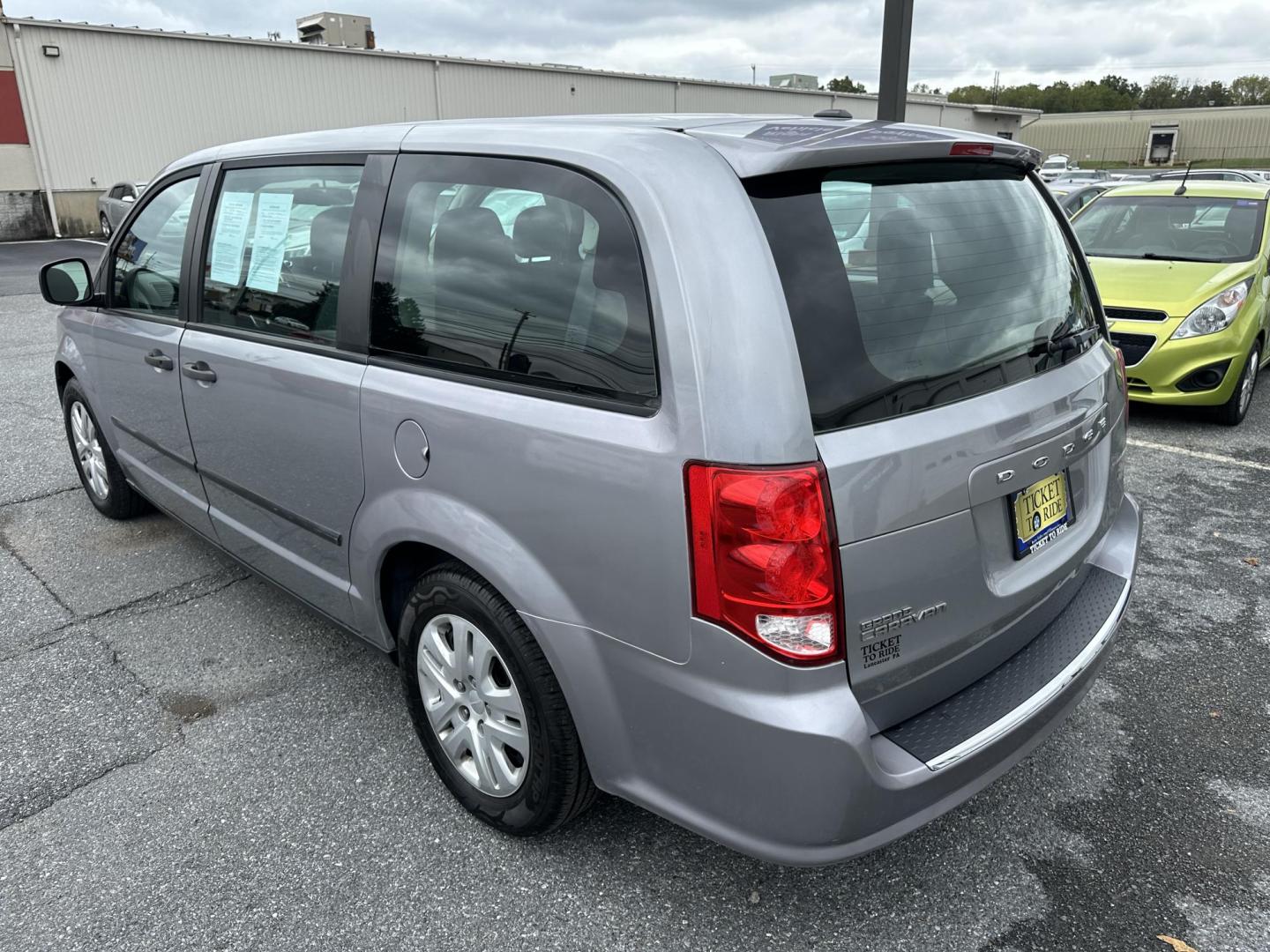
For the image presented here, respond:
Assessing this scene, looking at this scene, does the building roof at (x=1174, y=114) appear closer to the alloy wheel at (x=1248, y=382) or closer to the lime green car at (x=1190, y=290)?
the lime green car at (x=1190, y=290)

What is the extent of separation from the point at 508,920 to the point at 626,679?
0.72m

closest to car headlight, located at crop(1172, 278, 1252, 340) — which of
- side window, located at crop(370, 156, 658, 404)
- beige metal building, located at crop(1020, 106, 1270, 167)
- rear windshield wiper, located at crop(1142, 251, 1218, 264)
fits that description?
rear windshield wiper, located at crop(1142, 251, 1218, 264)

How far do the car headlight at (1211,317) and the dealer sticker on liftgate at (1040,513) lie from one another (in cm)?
471

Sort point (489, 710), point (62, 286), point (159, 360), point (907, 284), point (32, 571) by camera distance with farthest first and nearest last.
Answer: point (32, 571) → point (62, 286) → point (159, 360) → point (489, 710) → point (907, 284)

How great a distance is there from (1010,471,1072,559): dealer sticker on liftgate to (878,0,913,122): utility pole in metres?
3.86

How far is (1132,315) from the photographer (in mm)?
6332

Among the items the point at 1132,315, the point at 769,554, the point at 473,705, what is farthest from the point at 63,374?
the point at 1132,315

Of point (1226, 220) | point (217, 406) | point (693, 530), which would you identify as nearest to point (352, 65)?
point (1226, 220)

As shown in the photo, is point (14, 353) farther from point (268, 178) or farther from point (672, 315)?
point (672, 315)

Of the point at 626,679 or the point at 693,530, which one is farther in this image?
the point at 626,679

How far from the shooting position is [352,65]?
96.0 feet

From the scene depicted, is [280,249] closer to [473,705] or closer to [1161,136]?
[473,705]

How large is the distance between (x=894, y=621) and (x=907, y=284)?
73cm

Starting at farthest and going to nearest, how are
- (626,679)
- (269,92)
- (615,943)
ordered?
1. (269,92)
2. (615,943)
3. (626,679)
